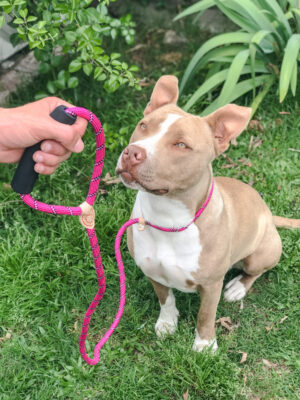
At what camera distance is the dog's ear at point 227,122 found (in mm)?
2256

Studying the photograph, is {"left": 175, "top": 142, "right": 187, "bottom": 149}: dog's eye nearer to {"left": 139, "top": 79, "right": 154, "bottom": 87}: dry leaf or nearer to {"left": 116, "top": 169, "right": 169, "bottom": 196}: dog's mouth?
{"left": 116, "top": 169, "right": 169, "bottom": 196}: dog's mouth

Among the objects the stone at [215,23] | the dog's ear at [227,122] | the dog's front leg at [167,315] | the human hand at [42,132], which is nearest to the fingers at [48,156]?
the human hand at [42,132]

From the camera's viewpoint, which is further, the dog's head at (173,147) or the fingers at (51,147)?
the dog's head at (173,147)

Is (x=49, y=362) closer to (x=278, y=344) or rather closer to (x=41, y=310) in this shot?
(x=41, y=310)

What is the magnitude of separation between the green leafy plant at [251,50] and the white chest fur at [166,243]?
73.1 inches

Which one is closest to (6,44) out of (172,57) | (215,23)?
(172,57)

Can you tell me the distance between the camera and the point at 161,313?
10.2 feet

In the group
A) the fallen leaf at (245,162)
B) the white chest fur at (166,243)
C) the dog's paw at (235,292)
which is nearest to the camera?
the white chest fur at (166,243)

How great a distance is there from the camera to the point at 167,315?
10.1ft

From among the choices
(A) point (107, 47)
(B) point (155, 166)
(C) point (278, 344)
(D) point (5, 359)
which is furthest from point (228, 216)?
(A) point (107, 47)

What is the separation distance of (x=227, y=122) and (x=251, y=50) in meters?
1.89

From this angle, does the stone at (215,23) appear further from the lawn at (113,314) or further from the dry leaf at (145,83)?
the lawn at (113,314)

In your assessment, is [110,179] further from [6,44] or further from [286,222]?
[6,44]

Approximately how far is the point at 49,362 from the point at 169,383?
75cm
